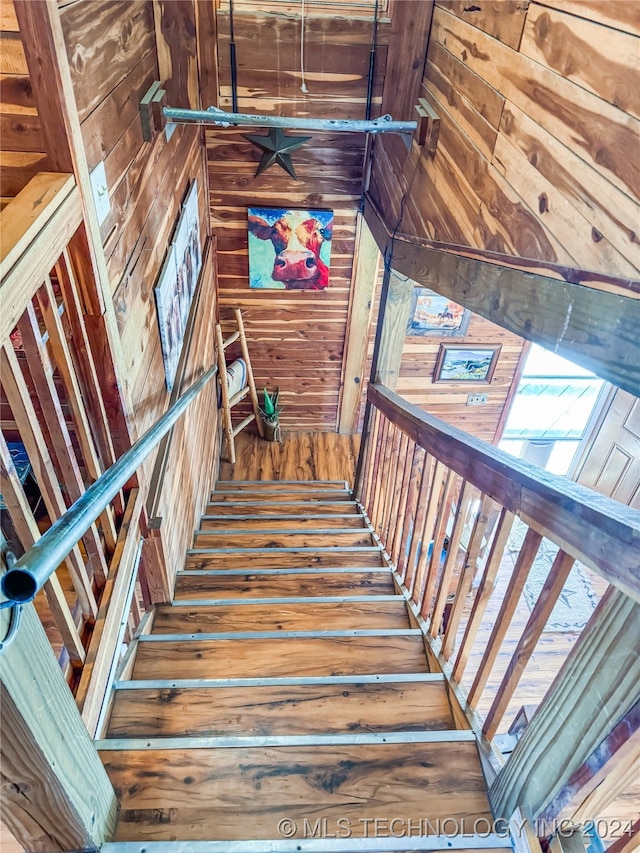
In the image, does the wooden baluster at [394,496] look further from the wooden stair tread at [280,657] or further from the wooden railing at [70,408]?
the wooden railing at [70,408]

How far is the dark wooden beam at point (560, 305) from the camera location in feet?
3.46

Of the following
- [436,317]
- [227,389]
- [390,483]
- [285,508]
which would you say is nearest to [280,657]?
[390,483]

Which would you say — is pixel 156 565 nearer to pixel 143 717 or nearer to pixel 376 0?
pixel 143 717

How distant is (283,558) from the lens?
2.71 m

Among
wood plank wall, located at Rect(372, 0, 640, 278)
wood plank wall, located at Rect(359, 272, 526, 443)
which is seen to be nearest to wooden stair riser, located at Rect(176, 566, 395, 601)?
wood plank wall, located at Rect(372, 0, 640, 278)

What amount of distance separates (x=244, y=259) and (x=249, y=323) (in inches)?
23.0

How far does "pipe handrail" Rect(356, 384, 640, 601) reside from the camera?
31.2 inches

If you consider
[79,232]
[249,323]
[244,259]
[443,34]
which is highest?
[443,34]

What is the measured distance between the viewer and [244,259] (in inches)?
176

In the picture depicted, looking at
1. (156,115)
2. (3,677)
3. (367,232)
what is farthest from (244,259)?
(3,677)

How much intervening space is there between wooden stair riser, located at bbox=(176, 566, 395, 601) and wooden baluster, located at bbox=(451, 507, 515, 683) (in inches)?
33.9

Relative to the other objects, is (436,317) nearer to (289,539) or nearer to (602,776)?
(289,539)

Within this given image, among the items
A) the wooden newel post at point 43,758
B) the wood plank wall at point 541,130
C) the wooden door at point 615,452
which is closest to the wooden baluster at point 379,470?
the wood plank wall at point 541,130

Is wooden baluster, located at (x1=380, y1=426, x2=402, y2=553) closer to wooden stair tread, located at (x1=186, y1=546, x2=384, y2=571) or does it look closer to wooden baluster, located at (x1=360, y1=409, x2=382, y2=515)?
wooden stair tread, located at (x1=186, y1=546, x2=384, y2=571)
